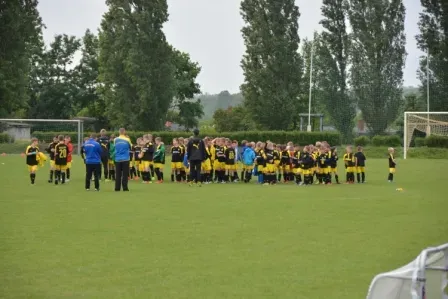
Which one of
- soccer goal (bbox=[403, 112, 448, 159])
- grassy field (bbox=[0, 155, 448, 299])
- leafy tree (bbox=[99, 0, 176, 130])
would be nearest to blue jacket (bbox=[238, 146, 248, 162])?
grassy field (bbox=[0, 155, 448, 299])

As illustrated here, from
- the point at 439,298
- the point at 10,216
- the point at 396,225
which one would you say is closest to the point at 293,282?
the point at 439,298

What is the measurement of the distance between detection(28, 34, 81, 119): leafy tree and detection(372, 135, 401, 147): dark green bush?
42.1 metres

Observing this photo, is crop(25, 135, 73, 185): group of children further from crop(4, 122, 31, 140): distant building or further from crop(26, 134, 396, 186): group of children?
crop(4, 122, 31, 140): distant building

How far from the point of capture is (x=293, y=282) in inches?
413

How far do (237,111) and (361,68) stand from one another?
31713 mm

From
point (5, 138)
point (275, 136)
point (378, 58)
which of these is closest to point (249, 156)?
point (275, 136)

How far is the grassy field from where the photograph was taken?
10.3 m

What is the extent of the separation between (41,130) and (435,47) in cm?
3283

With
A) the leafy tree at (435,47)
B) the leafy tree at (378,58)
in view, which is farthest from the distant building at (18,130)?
the leafy tree at (435,47)

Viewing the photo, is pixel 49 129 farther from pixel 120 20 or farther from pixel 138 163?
pixel 138 163

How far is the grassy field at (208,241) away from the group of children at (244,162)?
6122mm

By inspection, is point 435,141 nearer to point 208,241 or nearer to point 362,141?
point 362,141

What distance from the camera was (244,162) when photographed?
3419cm

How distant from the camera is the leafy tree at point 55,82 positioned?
95.2m
